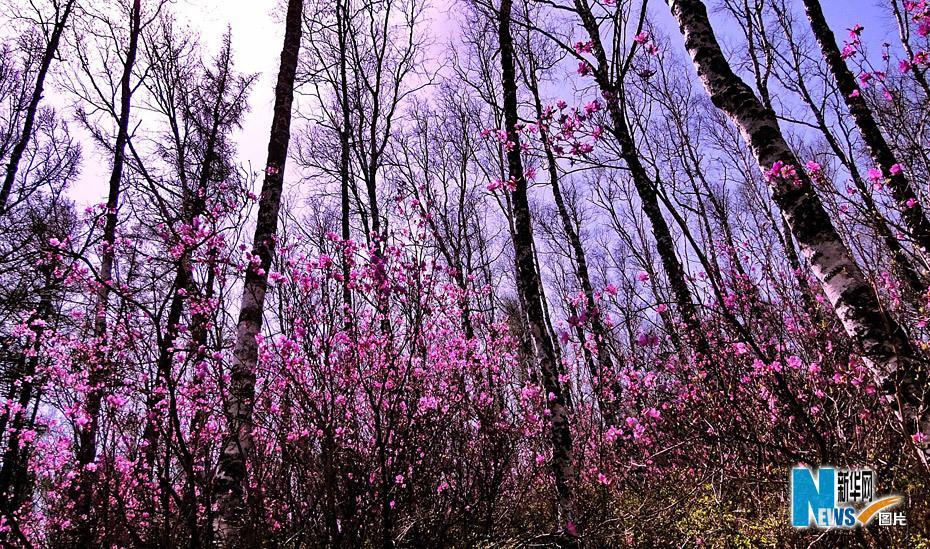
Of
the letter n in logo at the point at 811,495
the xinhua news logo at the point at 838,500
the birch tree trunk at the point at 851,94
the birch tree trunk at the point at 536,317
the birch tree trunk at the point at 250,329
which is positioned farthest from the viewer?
the birch tree trunk at the point at 851,94

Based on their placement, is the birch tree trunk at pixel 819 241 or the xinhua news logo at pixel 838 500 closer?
the birch tree trunk at pixel 819 241

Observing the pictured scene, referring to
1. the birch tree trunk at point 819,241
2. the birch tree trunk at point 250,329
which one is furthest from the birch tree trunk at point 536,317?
the birch tree trunk at point 250,329

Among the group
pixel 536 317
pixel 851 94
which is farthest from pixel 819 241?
pixel 851 94

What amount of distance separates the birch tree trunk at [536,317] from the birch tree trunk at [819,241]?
7.46 ft

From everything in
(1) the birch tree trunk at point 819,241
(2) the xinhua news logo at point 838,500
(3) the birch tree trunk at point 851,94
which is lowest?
(2) the xinhua news logo at point 838,500

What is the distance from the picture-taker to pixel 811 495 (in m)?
2.93

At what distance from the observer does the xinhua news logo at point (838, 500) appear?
2.59 metres

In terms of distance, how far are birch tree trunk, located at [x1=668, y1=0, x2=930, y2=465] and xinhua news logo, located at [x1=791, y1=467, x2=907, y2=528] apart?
0.46 metres

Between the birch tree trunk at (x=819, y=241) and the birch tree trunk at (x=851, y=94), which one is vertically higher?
the birch tree trunk at (x=851, y=94)

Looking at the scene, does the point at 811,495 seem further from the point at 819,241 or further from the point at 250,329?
the point at 250,329

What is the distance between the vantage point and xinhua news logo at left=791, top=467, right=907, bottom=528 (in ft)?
8.50

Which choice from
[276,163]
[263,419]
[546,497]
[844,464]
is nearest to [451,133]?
[276,163]

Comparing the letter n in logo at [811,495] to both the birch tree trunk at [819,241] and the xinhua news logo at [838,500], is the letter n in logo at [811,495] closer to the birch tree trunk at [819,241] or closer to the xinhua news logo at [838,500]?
the xinhua news logo at [838,500]

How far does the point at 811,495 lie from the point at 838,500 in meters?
0.15
